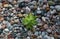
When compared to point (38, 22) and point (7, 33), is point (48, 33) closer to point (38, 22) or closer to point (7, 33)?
point (38, 22)

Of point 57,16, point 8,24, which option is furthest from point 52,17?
point 8,24

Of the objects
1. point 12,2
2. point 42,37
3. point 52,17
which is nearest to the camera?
point 42,37

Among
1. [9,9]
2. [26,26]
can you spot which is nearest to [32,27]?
[26,26]

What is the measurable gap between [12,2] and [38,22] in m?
0.69

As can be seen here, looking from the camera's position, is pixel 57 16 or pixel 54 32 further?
pixel 57 16

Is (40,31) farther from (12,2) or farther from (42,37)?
(12,2)

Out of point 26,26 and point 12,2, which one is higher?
point 12,2

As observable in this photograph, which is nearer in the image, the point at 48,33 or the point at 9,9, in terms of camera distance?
the point at 48,33

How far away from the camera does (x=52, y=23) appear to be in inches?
138

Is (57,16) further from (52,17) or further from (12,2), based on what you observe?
(12,2)

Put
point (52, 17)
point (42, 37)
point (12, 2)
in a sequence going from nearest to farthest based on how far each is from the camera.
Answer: point (42, 37), point (52, 17), point (12, 2)

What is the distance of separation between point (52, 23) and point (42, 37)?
0.32 metres

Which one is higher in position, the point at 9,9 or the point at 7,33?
the point at 9,9

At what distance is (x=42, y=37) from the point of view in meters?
3.34
